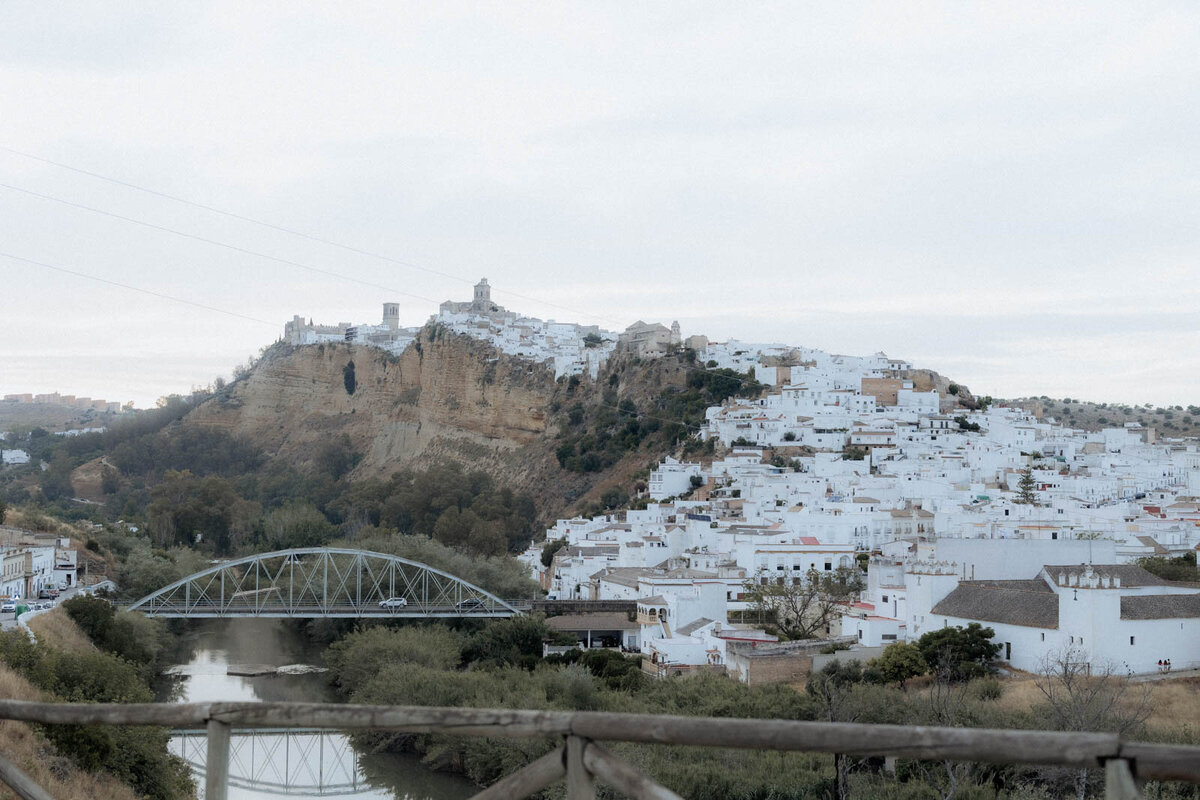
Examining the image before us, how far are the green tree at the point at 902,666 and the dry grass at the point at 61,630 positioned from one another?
42.9 feet

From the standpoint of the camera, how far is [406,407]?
6669 cm

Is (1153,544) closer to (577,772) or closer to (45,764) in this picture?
(45,764)

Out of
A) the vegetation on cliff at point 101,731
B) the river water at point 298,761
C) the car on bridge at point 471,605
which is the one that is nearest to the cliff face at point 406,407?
the car on bridge at point 471,605

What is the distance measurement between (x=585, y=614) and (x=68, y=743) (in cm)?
1838

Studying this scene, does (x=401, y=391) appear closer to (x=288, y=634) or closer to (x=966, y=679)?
(x=288, y=634)

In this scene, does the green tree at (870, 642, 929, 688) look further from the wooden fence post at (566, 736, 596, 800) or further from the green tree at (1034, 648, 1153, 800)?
the wooden fence post at (566, 736, 596, 800)

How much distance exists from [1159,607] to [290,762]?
14.7 m

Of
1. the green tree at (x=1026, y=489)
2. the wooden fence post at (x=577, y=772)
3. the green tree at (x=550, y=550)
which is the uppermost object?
the wooden fence post at (x=577, y=772)

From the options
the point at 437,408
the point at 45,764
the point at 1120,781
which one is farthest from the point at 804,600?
the point at 437,408

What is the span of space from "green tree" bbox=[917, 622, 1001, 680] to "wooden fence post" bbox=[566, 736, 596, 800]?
17.3 metres

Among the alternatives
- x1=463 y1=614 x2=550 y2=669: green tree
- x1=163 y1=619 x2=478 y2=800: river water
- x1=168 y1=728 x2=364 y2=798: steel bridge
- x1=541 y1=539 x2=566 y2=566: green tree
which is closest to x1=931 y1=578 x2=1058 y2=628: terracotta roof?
x1=463 y1=614 x2=550 y2=669: green tree

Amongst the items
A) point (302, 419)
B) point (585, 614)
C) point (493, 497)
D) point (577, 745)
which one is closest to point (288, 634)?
point (585, 614)

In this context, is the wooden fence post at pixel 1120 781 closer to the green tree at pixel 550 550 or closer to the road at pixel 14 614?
the road at pixel 14 614

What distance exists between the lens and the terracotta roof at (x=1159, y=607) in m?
18.8
